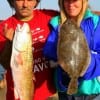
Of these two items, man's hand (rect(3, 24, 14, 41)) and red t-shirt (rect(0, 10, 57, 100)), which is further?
red t-shirt (rect(0, 10, 57, 100))

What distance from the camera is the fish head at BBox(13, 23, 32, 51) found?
708 cm

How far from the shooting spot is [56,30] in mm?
7527

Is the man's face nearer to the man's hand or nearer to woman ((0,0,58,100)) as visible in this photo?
woman ((0,0,58,100))

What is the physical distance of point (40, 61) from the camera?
7.88m

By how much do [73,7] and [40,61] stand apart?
938mm

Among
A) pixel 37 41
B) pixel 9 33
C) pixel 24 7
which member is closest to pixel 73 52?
pixel 9 33

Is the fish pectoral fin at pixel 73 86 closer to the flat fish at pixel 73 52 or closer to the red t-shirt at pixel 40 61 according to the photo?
the flat fish at pixel 73 52

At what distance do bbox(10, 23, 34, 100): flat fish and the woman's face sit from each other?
644 millimetres

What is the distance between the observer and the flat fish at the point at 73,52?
6992 millimetres

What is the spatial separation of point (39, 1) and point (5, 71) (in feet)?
3.59

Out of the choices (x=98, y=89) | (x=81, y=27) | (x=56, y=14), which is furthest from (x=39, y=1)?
(x=98, y=89)

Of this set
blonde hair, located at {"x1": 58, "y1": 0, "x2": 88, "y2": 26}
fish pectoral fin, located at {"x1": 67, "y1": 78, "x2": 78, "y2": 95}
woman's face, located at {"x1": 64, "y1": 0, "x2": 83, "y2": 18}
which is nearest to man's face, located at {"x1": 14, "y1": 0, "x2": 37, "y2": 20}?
blonde hair, located at {"x1": 58, "y1": 0, "x2": 88, "y2": 26}

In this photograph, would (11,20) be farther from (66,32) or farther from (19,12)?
(66,32)

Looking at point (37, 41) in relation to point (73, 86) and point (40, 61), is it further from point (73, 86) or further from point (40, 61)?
point (73, 86)
